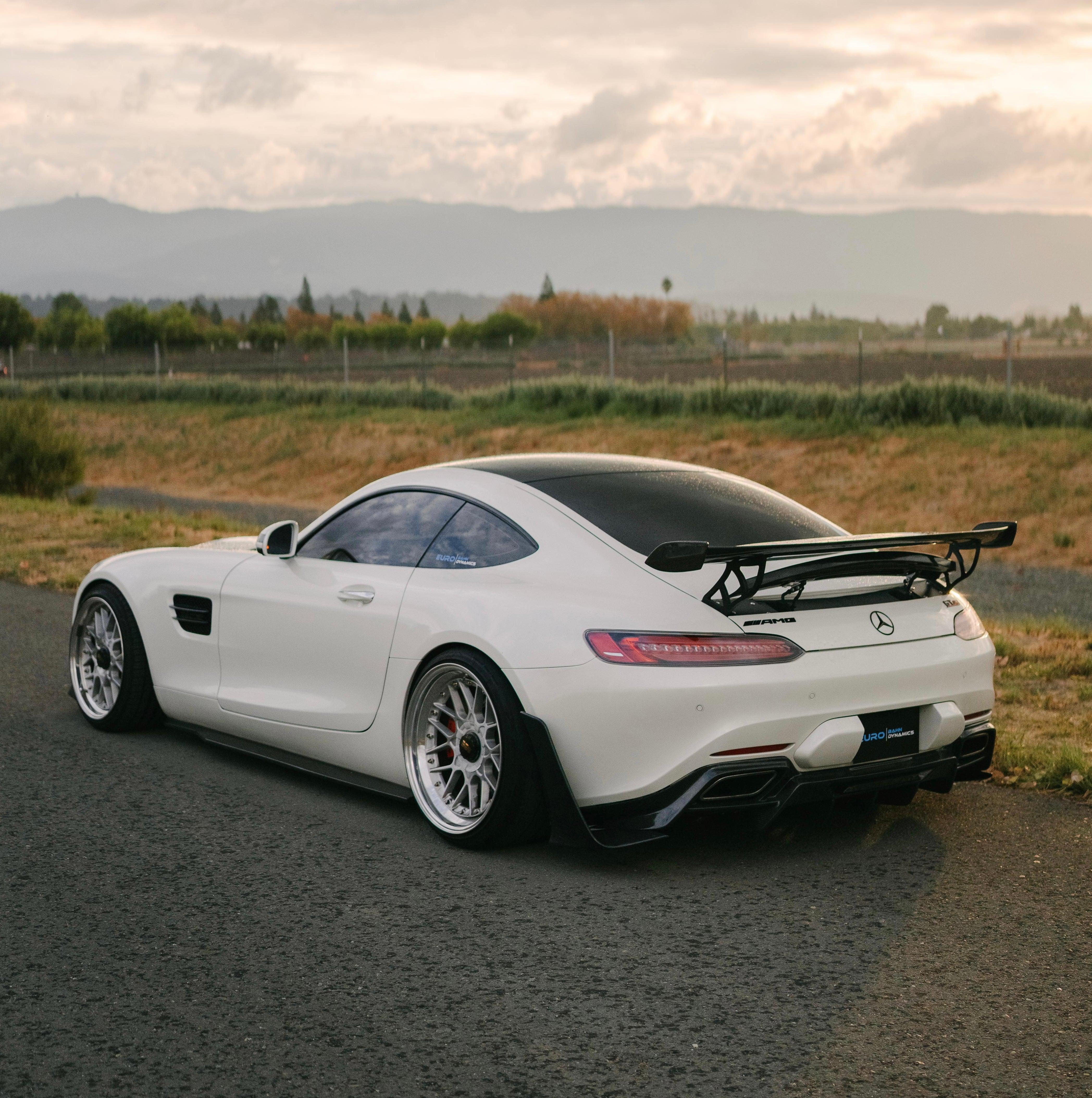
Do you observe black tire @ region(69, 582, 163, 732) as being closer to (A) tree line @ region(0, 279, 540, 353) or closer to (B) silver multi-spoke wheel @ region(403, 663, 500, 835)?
(B) silver multi-spoke wheel @ region(403, 663, 500, 835)

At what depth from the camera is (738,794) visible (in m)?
4.53

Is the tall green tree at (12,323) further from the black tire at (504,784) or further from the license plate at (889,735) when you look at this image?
the license plate at (889,735)

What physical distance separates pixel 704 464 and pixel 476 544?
2053 cm

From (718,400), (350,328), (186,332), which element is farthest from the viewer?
(350,328)

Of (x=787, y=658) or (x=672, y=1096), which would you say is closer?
(x=672, y=1096)

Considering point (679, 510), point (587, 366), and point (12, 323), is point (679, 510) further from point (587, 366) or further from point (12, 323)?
point (12, 323)

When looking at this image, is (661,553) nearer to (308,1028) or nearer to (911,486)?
(308,1028)

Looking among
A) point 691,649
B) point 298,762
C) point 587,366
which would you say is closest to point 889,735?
point 691,649

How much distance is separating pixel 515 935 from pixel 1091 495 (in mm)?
16544

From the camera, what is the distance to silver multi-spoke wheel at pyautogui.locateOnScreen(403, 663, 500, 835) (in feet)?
16.1

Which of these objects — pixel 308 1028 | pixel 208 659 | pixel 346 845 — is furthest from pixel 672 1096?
pixel 208 659

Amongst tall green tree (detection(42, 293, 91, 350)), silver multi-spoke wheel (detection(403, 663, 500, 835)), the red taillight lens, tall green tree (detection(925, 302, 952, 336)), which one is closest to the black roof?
silver multi-spoke wheel (detection(403, 663, 500, 835))

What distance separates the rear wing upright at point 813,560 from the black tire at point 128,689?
2991 millimetres

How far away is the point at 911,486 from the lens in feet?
68.3
